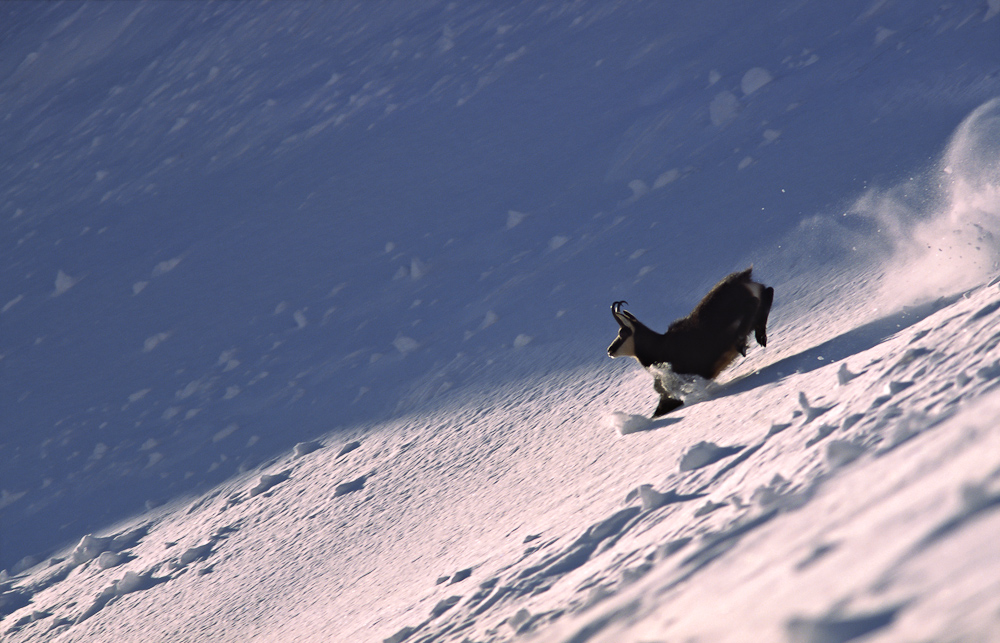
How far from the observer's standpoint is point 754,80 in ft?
32.9

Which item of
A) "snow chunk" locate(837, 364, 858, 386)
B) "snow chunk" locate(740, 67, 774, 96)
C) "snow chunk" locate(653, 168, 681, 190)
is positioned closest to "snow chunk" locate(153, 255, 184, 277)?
"snow chunk" locate(653, 168, 681, 190)

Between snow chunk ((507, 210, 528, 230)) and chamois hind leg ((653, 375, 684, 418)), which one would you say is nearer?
chamois hind leg ((653, 375, 684, 418))

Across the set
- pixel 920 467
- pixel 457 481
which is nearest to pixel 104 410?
pixel 457 481

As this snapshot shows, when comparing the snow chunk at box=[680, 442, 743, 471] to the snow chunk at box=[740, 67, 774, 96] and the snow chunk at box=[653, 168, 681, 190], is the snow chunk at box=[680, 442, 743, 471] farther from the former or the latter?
the snow chunk at box=[740, 67, 774, 96]

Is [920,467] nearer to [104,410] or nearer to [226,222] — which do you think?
[104,410]

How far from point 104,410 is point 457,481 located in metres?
5.42

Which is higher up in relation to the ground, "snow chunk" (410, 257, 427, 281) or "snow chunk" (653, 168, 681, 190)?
"snow chunk" (410, 257, 427, 281)

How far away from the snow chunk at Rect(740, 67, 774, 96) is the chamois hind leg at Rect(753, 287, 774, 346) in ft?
18.3

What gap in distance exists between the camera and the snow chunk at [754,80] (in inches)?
392

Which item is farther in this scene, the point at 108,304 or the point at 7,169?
the point at 7,169

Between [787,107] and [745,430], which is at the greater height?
[787,107]

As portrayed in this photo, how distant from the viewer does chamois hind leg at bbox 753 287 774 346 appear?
5070mm

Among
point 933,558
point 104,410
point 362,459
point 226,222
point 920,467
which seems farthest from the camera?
point 226,222

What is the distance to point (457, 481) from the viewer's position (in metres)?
5.46
